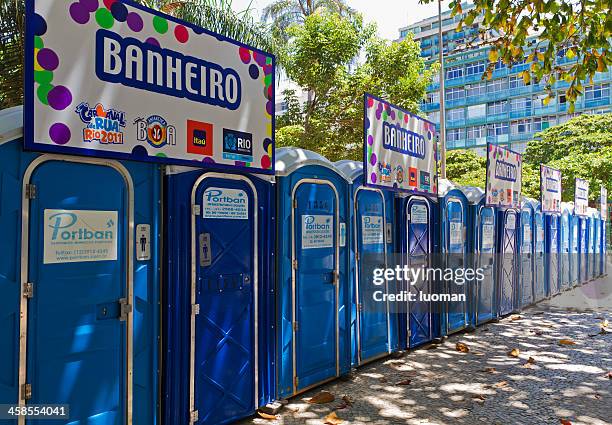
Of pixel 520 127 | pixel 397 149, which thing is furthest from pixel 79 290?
pixel 520 127

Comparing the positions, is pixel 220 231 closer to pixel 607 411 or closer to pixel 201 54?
pixel 201 54

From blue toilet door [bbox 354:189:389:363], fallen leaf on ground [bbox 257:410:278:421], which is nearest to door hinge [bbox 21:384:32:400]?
fallen leaf on ground [bbox 257:410:278:421]

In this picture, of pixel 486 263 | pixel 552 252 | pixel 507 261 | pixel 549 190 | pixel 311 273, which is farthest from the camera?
pixel 552 252

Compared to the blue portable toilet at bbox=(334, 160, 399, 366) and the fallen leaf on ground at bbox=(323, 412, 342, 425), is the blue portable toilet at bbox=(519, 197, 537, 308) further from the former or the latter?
the fallen leaf on ground at bbox=(323, 412, 342, 425)

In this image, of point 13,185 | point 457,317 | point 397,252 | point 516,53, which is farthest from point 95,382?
point 457,317

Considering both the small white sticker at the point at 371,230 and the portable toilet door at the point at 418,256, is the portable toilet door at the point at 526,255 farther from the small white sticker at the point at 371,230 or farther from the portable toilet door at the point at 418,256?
the small white sticker at the point at 371,230

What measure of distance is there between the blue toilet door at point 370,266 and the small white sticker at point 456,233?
1.88m

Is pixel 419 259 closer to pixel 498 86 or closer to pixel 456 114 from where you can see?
pixel 498 86

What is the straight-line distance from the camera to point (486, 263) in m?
8.44

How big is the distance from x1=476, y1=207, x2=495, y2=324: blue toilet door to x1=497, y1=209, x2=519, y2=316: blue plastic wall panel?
1.04 feet

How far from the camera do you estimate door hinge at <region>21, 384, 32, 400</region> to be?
2.96 m

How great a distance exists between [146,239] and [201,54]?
4.87 feet

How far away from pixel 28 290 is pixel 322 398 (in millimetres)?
2805

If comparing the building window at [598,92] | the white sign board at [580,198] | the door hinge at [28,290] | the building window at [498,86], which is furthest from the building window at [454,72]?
the door hinge at [28,290]
